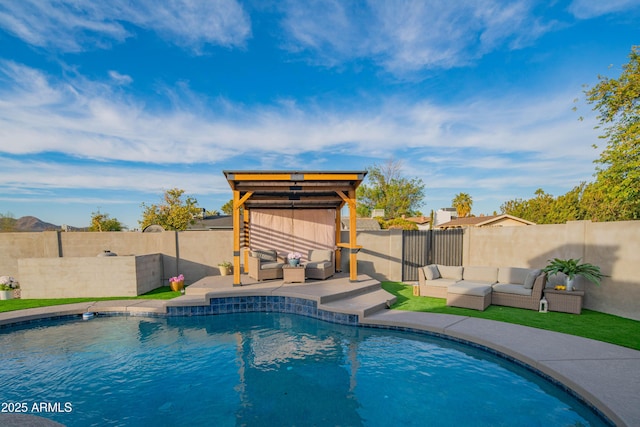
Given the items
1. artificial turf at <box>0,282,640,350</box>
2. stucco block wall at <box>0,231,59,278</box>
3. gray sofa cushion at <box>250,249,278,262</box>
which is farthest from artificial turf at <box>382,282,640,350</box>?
stucco block wall at <box>0,231,59,278</box>

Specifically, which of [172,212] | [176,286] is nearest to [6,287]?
[176,286]

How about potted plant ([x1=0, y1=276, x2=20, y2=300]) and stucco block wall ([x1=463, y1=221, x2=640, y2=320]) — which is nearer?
stucco block wall ([x1=463, y1=221, x2=640, y2=320])

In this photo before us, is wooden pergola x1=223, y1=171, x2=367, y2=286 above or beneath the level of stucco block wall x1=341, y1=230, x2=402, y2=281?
above

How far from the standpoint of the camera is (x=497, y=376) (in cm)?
402

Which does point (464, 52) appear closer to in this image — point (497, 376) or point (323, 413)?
point (497, 376)

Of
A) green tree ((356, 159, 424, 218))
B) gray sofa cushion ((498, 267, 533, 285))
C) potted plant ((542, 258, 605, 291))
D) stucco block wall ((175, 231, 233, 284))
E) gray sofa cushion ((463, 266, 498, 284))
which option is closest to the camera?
potted plant ((542, 258, 605, 291))

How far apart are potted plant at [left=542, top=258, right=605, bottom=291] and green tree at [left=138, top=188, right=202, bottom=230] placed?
2358 centimetres

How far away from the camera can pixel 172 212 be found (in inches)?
941

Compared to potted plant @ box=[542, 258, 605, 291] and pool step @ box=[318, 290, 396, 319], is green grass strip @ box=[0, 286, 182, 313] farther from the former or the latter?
potted plant @ box=[542, 258, 605, 291]

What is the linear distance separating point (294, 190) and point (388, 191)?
28982mm

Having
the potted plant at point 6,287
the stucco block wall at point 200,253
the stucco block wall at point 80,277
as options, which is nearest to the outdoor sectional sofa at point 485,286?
the stucco block wall at point 200,253

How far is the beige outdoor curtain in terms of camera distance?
440 inches

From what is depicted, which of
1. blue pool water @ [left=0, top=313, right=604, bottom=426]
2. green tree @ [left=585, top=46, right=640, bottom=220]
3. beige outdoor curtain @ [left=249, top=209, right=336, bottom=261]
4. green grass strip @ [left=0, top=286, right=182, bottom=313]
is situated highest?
green tree @ [left=585, top=46, right=640, bottom=220]

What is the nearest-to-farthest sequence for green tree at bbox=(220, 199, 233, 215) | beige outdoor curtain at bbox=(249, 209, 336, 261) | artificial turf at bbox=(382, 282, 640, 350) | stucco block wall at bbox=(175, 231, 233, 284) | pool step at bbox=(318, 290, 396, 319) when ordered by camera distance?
artificial turf at bbox=(382, 282, 640, 350) < pool step at bbox=(318, 290, 396, 319) < stucco block wall at bbox=(175, 231, 233, 284) < beige outdoor curtain at bbox=(249, 209, 336, 261) < green tree at bbox=(220, 199, 233, 215)
